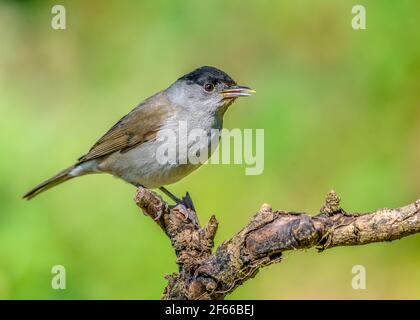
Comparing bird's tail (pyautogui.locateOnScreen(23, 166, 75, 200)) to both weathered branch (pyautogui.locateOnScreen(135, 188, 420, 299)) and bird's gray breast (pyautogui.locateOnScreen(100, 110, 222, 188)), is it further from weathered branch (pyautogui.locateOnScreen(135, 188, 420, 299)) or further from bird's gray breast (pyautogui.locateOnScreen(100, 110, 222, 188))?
weathered branch (pyautogui.locateOnScreen(135, 188, 420, 299))

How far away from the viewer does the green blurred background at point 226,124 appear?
627 cm

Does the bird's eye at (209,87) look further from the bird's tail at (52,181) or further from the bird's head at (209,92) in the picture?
the bird's tail at (52,181)

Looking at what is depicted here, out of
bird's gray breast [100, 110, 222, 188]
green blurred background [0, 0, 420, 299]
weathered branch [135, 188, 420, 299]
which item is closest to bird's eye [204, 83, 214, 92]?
bird's gray breast [100, 110, 222, 188]

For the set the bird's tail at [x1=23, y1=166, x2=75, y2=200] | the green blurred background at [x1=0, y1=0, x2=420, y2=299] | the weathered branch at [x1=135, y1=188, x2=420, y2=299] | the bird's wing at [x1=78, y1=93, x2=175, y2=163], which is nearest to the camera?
the weathered branch at [x1=135, y1=188, x2=420, y2=299]

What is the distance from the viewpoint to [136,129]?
20.2 feet

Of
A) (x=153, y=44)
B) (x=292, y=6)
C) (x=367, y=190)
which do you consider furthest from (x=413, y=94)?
(x=153, y=44)

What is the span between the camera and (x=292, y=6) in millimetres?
7914

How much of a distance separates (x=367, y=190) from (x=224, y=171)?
1382mm

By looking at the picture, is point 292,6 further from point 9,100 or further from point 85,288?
point 85,288

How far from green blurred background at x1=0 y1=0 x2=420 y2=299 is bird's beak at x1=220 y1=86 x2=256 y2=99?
1.12m

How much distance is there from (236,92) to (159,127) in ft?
2.33

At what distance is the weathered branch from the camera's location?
A: 372 centimetres

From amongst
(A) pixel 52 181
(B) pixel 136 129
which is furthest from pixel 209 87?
(A) pixel 52 181
